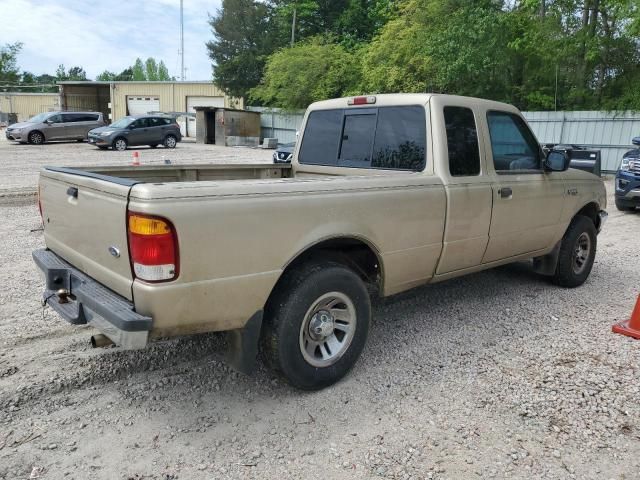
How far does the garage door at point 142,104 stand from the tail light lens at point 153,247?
45021 millimetres

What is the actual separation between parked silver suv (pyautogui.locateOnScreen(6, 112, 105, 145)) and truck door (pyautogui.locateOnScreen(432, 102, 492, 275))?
25941 mm

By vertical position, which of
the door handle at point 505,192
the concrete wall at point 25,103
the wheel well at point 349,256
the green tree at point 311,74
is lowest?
the wheel well at point 349,256

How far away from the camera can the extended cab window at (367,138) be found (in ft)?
13.5

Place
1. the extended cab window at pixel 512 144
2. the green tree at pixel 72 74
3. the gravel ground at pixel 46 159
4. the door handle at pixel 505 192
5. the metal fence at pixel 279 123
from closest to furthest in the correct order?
the door handle at pixel 505 192, the extended cab window at pixel 512 144, the gravel ground at pixel 46 159, the metal fence at pixel 279 123, the green tree at pixel 72 74

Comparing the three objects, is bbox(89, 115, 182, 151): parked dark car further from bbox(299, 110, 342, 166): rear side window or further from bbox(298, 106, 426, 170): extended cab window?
bbox(298, 106, 426, 170): extended cab window

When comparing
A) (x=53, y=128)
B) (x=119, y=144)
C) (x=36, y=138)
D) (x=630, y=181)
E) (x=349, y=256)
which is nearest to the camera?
(x=349, y=256)

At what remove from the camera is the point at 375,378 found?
3596 millimetres

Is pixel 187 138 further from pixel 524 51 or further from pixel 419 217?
pixel 419 217

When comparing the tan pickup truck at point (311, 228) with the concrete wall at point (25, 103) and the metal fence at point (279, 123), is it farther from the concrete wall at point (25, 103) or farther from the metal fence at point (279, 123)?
the concrete wall at point (25, 103)

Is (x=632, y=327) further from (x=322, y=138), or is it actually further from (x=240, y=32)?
(x=240, y=32)

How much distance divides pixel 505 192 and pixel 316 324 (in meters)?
2.18

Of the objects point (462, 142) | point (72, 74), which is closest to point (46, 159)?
point (462, 142)

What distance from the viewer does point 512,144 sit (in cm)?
473

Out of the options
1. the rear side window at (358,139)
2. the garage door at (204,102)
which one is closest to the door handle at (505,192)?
the rear side window at (358,139)
